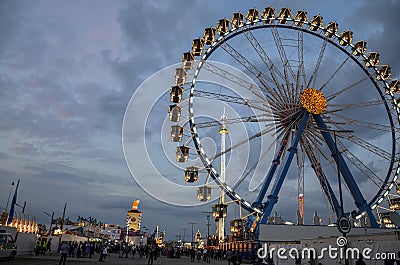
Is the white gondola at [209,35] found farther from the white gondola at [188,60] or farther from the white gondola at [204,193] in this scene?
the white gondola at [204,193]

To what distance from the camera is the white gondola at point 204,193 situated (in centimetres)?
2608

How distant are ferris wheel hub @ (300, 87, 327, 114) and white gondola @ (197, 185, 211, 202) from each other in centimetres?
1154

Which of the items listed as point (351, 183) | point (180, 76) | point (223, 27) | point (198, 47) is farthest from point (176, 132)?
point (351, 183)

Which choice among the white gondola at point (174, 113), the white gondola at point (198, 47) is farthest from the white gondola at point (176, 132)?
the white gondola at point (198, 47)

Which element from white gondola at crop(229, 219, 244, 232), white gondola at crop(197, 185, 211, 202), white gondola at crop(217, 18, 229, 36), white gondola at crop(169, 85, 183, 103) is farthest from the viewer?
white gondola at crop(229, 219, 244, 232)

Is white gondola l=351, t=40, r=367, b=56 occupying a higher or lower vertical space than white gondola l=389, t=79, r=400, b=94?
higher

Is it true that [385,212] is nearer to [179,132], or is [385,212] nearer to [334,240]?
[334,240]

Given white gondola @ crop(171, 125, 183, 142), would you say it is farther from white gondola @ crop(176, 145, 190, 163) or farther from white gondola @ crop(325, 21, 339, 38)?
white gondola @ crop(325, 21, 339, 38)

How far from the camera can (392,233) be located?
15062 millimetres

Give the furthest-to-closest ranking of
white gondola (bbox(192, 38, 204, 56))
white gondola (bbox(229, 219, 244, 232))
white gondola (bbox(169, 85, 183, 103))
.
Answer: white gondola (bbox(229, 219, 244, 232)) → white gondola (bbox(192, 38, 204, 56)) → white gondola (bbox(169, 85, 183, 103))

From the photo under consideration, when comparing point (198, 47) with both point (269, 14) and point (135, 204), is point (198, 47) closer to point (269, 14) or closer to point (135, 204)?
point (269, 14)

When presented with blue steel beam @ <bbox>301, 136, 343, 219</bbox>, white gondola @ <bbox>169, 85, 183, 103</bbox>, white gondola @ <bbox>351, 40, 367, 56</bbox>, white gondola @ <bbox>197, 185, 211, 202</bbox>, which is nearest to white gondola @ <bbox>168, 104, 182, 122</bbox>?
white gondola @ <bbox>169, 85, 183, 103</bbox>

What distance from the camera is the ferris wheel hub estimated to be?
98.1 ft

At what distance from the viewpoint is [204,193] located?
86.0 feet
